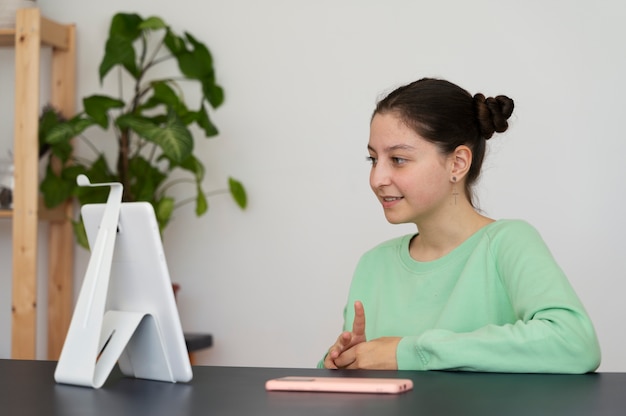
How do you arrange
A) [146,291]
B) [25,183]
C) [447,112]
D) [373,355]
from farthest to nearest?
1. [25,183]
2. [447,112]
3. [373,355]
4. [146,291]

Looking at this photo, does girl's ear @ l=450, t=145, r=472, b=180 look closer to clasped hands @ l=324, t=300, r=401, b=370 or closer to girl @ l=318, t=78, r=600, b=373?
girl @ l=318, t=78, r=600, b=373

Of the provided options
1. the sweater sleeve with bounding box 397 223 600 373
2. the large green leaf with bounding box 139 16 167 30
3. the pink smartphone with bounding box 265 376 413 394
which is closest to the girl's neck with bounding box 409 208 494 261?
the sweater sleeve with bounding box 397 223 600 373

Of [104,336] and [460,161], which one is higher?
[460,161]

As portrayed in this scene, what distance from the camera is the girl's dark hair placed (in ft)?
→ 6.61

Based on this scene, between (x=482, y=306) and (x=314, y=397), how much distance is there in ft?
2.27

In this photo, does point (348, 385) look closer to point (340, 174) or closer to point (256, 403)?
point (256, 403)

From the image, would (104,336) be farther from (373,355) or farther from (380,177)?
(380,177)

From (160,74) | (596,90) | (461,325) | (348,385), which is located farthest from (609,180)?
(348,385)

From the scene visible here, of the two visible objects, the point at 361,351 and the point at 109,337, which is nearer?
the point at 109,337

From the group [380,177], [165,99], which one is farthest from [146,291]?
[165,99]

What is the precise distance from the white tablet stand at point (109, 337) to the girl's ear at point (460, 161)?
2.57 ft

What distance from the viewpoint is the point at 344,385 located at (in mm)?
1340

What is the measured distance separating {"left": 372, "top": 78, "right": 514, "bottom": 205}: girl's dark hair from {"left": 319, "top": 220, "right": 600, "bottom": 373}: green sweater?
0.71 ft

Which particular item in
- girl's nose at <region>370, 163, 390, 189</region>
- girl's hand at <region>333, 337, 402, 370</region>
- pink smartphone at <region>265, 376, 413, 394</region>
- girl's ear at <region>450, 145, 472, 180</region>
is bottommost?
girl's hand at <region>333, 337, 402, 370</region>
